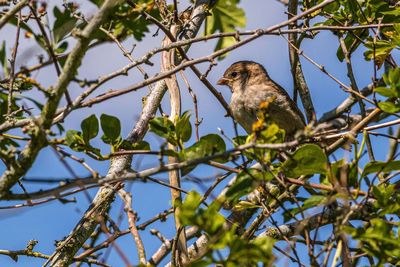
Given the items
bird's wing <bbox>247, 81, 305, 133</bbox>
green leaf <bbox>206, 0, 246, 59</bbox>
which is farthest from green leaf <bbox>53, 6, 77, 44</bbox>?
green leaf <bbox>206, 0, 246, 59</bbox>

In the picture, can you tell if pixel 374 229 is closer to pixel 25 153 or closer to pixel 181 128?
pixel 181 128

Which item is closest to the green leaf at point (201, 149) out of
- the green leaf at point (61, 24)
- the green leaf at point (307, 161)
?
the green leaf at point (307, 161)

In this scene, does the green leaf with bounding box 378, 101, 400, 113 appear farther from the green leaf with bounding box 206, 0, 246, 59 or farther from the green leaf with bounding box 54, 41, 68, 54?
the green leaf with bounding box 206, 0, 246, 59

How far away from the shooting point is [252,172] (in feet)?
9.93

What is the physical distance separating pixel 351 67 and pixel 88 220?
227 cm

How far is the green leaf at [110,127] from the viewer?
339 cm

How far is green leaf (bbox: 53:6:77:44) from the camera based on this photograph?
3.22m

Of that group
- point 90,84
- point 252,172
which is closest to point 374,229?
point 252,172

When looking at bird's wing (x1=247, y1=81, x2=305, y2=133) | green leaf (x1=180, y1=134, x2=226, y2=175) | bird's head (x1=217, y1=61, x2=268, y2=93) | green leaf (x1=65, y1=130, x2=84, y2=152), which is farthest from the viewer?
bird's head (x1=217, y1=61, x2=268, y2=93)

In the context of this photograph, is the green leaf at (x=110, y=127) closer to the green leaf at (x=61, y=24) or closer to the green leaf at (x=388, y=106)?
the green leaf at (x=61, y=24)

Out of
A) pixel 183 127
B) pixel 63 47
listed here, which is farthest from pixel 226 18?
pixel 183 127

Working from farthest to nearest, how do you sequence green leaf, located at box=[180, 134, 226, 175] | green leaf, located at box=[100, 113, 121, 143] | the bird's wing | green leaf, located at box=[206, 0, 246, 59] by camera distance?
green leaf, located at box=[206, 0, 246, 59] < the bird's wing < green leaf, located at box=[100, 113, 121, 143] < green leaf, located at box=[180, 134, 226, 175]

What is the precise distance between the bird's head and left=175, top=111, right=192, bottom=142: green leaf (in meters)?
3.80

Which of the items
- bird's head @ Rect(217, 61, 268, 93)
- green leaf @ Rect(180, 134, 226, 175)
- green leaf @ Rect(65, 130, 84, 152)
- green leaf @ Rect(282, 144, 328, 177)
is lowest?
green leaf @ Rect(282, 144, 328, 177)
